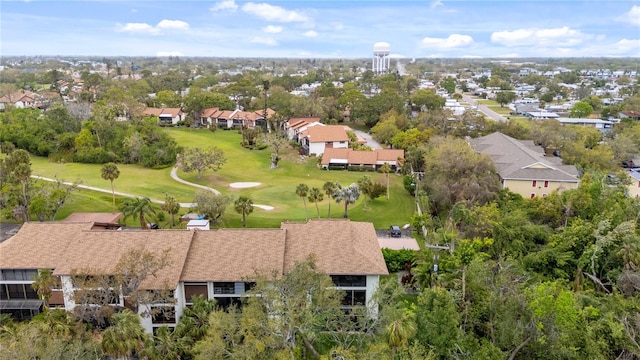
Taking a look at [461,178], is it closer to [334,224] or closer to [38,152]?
[334,224]

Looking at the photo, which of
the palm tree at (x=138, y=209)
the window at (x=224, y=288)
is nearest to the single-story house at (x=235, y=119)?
the palm tree at (x=138, y=209)

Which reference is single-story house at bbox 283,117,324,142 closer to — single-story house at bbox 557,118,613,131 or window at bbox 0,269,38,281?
single-story house at bbox 557,118,613,131

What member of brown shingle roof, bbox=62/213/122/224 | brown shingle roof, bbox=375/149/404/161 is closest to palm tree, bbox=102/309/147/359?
brown shingle roof, bbox=62/213/122/224

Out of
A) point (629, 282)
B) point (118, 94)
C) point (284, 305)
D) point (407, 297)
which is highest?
point (118, 94)

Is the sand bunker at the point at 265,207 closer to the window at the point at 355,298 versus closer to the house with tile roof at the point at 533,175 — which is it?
the window at the point at 355,298

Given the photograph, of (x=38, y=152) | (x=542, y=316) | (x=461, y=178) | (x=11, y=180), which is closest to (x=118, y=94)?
(x=38, y=152)

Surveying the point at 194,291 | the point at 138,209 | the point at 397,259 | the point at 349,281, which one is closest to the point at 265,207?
the point at 138,209

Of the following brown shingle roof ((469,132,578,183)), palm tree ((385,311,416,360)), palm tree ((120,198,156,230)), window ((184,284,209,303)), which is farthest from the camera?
brown shingle roof ((469,132,578,183))
